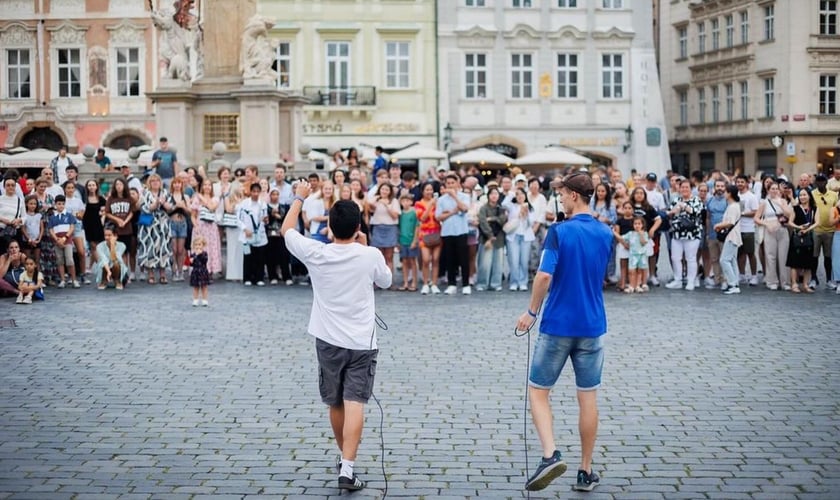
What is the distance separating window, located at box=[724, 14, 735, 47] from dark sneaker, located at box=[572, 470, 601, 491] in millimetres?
48613

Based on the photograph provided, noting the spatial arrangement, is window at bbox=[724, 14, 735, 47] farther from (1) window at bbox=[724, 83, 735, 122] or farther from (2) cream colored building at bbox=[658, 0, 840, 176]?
(1) window at bbox=[724, 83, 735, 122]

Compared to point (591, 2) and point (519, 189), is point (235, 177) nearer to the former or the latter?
point (519, 189)

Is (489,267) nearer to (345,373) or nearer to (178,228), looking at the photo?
(178,228)

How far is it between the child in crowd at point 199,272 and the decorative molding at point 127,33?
34.3m

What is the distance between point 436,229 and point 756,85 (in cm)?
3567

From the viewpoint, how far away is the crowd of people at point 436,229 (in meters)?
18.1

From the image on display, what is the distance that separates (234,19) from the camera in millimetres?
24688

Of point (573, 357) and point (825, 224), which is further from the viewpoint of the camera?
point (825, 224)

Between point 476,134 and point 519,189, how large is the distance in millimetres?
27828

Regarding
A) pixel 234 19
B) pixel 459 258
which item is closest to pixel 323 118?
pixel 234 19

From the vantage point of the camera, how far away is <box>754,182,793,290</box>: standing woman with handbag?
18578 millimetres

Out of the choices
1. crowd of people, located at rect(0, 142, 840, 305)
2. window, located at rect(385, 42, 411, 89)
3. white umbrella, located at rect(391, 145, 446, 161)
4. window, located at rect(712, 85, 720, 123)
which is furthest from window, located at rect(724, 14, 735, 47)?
crowd of people, located at rect(0, 142, 840, 305)

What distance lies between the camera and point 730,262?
1814 centimetres

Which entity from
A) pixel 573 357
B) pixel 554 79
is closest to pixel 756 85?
pixel 554 79
